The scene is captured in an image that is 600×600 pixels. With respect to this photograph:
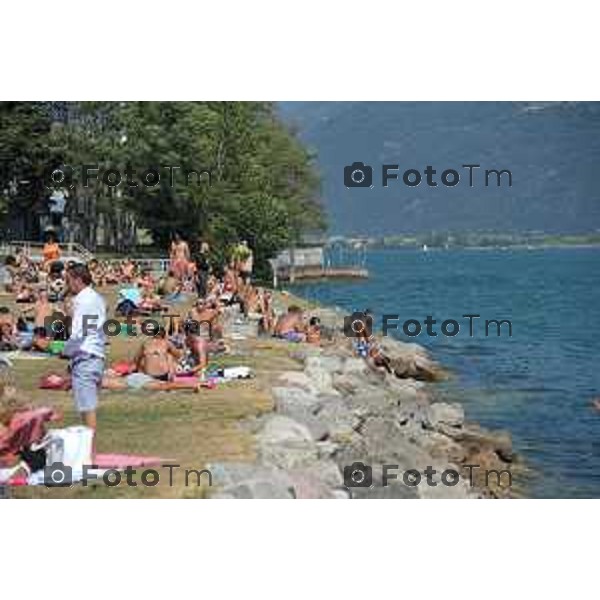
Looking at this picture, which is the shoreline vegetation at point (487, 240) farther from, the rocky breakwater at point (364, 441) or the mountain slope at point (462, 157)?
the rocky breakwater at point (364, 441)

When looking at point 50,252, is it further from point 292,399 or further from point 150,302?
point 292,399

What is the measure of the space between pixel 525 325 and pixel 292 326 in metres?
2.81

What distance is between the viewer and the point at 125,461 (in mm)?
10352

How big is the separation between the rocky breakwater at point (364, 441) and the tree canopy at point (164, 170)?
145cm

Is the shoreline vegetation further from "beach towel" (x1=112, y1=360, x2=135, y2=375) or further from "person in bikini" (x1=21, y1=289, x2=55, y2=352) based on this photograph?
"person in bikini" (x1=21, y1=289, x2=55, y2=352)

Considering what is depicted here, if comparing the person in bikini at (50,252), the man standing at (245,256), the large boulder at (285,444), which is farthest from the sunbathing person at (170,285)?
the large boulder at (285,444)

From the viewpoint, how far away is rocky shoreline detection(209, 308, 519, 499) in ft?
34.6

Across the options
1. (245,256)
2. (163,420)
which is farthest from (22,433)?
(245,256)

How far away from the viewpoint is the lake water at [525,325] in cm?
1136
